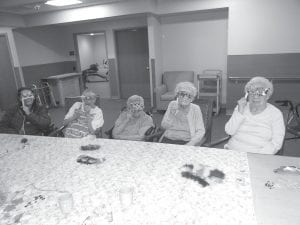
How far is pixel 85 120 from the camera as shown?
264cm

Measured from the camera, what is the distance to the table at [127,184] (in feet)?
3.63

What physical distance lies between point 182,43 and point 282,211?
484 centimetres

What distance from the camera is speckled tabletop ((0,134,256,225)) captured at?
1.10 m

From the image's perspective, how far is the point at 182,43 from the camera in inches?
215

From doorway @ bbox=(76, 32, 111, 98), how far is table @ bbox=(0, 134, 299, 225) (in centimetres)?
683

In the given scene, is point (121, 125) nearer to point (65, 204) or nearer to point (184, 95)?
point (184, 95)

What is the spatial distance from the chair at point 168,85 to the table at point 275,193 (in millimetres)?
3508

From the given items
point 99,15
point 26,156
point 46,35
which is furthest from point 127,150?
point 46,35

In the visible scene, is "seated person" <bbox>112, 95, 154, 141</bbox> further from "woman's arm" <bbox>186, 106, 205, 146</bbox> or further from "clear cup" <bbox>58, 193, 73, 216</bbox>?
"clear cup" <bbox>58, 193, 73, 216</bbox>

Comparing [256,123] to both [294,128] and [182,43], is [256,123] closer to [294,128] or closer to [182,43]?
[294,128]

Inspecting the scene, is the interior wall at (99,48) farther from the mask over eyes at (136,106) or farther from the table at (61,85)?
the mask over eyes at (136,106)

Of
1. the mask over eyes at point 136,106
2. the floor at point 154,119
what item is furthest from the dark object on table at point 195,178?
the floor at point 154,119

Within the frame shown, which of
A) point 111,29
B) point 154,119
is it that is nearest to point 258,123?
point 154,119

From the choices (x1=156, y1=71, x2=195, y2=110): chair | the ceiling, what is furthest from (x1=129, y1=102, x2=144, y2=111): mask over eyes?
the ceiling
